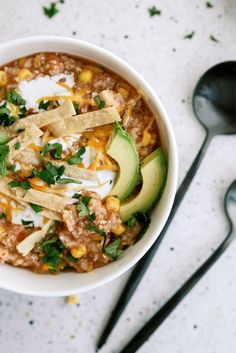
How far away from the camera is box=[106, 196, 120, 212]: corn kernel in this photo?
2.47 meters

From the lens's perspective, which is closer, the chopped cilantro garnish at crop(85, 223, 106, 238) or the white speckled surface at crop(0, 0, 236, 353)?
the chopped cilantro garnish at crop(85, 223, 106, 238)

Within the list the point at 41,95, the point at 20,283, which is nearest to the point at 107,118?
the point at 41,95

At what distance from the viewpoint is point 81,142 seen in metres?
2.49

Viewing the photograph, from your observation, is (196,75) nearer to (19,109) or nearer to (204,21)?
(204,21)

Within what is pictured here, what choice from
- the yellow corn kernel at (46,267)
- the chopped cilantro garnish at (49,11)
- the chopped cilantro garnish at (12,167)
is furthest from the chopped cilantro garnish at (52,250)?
the chopped cilantro garnish at (49,11)

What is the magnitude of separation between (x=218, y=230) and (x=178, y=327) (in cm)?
65

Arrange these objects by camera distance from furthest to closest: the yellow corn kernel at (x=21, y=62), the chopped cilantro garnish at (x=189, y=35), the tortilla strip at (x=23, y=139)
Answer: the chopped cilantro garnish at (x=189, y=35) → the yellow corn kernel at (x=21, y=62) → the tortilla strip at (x=23, y=139)

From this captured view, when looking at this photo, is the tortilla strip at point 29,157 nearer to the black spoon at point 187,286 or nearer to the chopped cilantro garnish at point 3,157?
the chopped cilantro garnish at point 3,157

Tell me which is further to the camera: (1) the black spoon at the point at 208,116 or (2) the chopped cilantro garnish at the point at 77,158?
(1) the black spoon at the point at 208,116

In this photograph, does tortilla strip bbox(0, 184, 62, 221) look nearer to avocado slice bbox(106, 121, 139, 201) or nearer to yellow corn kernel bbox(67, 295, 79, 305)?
avocado slice bbox(106, 121, 139, 201)

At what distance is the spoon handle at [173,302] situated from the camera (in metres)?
3.11

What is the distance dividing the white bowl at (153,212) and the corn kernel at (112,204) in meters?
0.21

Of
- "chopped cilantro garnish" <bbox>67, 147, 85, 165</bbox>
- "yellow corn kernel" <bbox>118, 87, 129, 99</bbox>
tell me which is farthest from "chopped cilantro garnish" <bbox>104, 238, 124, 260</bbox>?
"yellow corn kernel" <bbox>118, 87, 129, 99</bbox>

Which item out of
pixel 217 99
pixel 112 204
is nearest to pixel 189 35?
pixel 217 99
